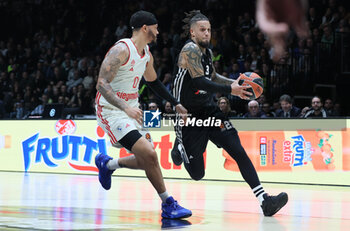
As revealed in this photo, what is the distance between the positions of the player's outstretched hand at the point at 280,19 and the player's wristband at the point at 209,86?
8656mm

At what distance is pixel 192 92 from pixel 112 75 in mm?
1320

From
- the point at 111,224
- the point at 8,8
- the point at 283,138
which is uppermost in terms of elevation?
the point at 8,8

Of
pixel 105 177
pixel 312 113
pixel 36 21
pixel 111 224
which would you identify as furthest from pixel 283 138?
pixel 36 21

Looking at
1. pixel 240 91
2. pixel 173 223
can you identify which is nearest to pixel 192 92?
pixel 240 91

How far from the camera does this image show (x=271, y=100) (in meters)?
15.4

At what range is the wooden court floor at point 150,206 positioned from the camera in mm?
6012

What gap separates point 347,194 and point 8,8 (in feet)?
62.6

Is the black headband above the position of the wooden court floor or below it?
above

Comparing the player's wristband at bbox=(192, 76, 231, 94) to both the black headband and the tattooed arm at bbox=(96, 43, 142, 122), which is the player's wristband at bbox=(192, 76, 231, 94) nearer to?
the black headband

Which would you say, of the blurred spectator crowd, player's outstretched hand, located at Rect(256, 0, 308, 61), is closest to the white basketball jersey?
the blurred spectator crowd

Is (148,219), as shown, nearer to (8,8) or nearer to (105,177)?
(105,177)

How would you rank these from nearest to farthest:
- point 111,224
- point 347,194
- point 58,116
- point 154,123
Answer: point 111,224, point 347,194, point 154,123, point 58,116

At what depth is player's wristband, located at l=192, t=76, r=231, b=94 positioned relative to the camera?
7004 millimetres

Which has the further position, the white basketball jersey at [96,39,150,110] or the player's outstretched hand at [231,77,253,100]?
the player's outstretched hand at [231,77,253,100]
